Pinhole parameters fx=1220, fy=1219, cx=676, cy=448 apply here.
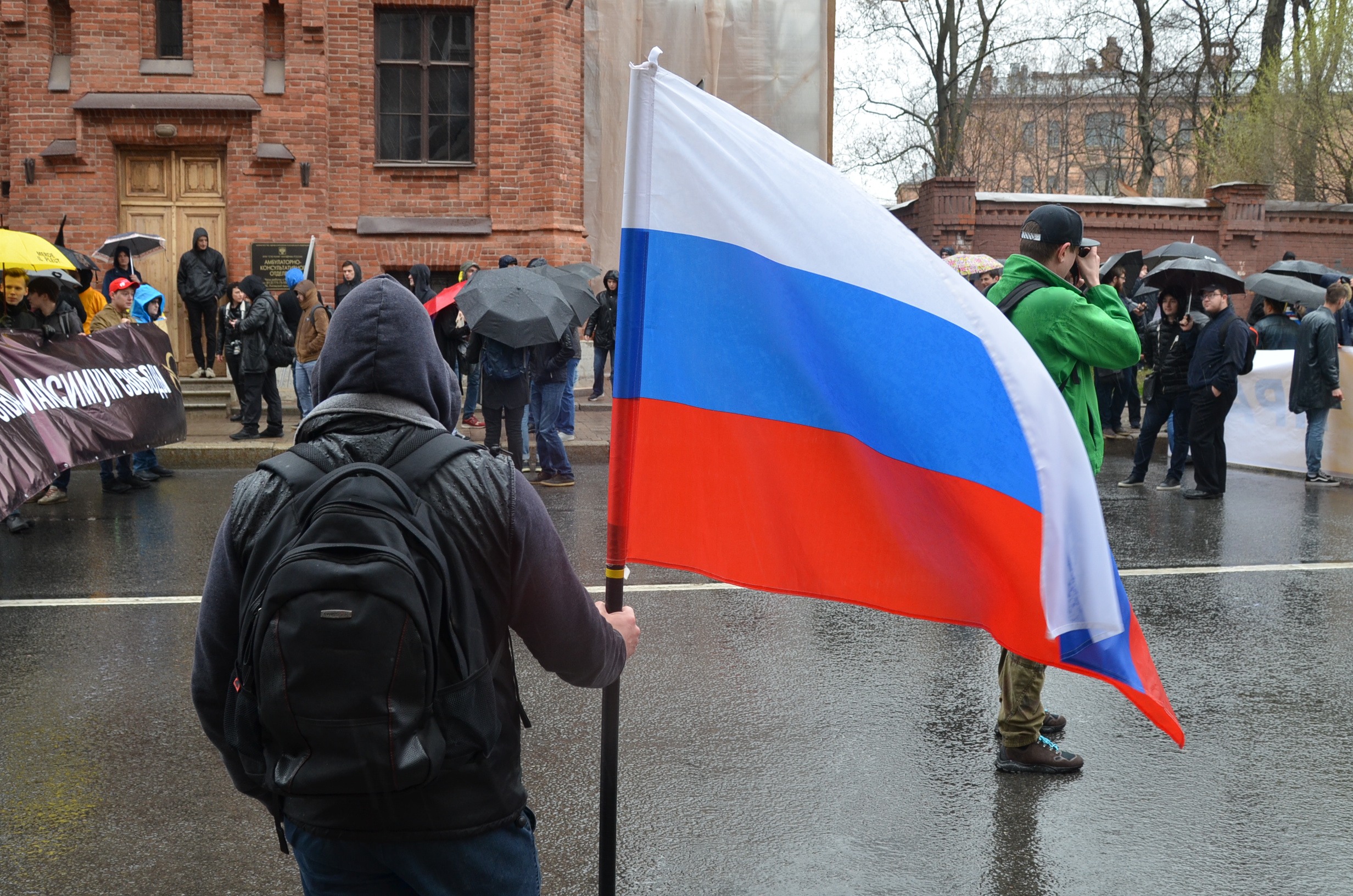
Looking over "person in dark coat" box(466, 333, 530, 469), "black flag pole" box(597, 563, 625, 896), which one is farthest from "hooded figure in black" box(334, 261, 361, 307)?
"black flag pole" box(597, 563, 625, 896)

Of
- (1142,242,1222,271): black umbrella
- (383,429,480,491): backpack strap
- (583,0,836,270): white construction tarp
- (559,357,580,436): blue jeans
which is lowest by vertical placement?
(559,357,580,436): blue jeans

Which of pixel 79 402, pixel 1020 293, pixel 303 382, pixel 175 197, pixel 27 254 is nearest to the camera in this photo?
pixel 1020 293

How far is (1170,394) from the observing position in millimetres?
11672

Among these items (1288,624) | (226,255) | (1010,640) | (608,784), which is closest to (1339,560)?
(1288,624)

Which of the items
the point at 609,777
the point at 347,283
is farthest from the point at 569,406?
the point at 609,777

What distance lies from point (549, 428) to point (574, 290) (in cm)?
144

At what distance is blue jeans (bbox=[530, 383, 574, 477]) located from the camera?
37.6 ft

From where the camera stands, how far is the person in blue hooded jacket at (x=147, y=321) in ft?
38.7

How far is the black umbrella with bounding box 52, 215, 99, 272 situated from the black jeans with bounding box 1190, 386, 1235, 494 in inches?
471

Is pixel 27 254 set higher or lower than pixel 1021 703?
higher

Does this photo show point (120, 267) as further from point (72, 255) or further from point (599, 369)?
point (599, 369)

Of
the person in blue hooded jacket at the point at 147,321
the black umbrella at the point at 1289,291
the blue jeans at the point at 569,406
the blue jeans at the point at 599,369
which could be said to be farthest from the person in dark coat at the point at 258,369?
the black umbrella at the point at 1289,291

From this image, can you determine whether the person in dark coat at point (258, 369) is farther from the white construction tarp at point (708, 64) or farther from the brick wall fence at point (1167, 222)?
the brick wall fence at point (1167, 222)

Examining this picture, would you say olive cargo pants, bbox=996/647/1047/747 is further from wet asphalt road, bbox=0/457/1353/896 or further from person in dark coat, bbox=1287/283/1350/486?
person in dark coat, bbox=1287/283/1350/486
